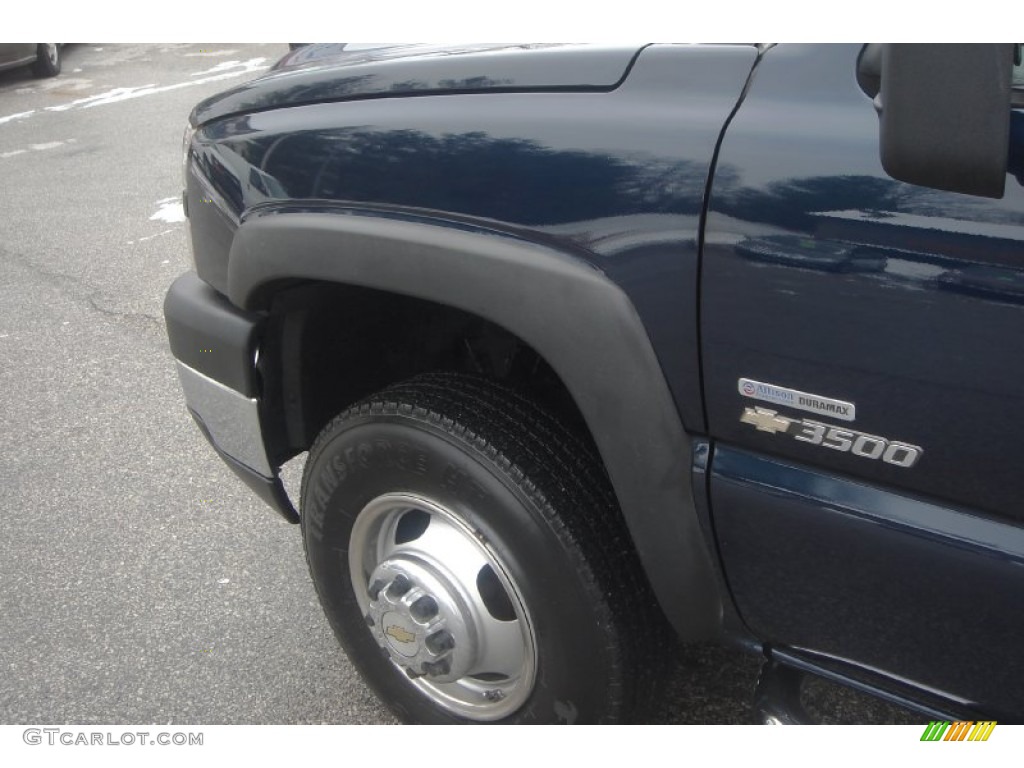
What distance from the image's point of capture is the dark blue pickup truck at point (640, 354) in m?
1.21

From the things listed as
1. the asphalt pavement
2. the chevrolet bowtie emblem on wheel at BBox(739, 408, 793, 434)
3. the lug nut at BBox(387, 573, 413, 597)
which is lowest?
the asphalt pavement

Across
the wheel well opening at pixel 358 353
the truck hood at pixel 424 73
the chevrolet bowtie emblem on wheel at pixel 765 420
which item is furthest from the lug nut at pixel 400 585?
the truck hood at pixel 424 73

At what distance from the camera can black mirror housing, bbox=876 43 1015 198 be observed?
1.02 metres

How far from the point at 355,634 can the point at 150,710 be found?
22.6 inches

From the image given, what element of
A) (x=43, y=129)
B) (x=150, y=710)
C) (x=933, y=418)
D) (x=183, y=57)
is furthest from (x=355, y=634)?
(x=183, y=57)

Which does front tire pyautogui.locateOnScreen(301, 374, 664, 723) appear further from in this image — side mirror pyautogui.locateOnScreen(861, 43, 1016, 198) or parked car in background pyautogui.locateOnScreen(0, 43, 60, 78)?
parked car in background pyautogui.locateOnScreen(0, 43, 60, 78)

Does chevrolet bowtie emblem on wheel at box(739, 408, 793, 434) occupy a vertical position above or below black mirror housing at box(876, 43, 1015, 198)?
below

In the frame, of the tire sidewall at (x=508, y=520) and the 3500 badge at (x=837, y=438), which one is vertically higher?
the 3500 badge at (x=837, y=438)

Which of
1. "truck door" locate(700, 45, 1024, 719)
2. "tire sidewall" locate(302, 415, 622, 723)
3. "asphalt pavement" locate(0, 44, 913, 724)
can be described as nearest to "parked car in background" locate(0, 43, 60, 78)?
"asphalt pavement" locate(0, 44, 913, 724)

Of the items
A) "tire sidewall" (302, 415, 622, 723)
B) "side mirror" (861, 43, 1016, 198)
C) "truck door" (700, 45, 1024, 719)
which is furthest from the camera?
"tire sidewall" (302, 415, 622, 723)

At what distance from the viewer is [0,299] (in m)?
4.83

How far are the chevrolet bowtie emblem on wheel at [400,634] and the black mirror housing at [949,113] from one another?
1237mm

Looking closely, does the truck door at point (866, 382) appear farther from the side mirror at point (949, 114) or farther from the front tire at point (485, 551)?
the front tire at point (485, 551)

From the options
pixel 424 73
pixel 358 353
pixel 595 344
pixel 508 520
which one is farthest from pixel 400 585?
pixel 424 73
